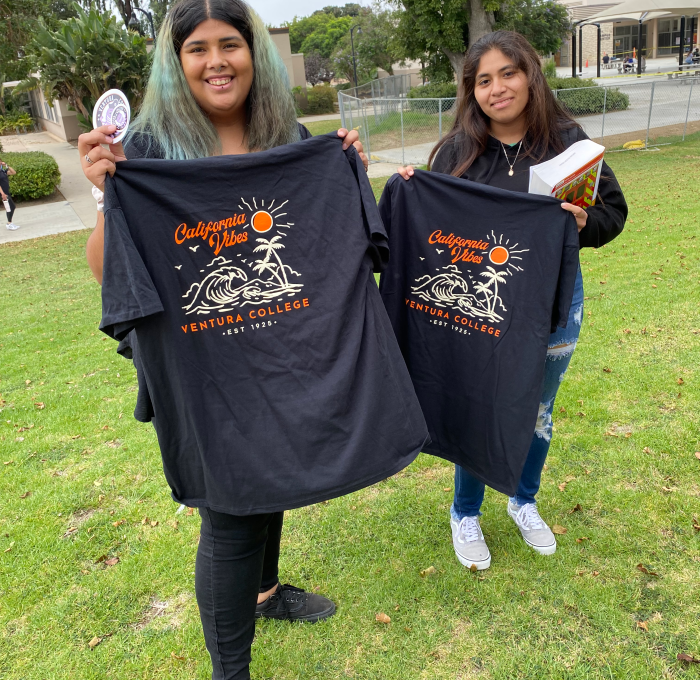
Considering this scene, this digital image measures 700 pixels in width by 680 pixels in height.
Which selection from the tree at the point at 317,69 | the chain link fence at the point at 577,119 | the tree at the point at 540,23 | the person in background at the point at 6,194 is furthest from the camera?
the tree at the point at 317,69

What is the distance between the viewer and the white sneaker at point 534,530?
116 inches

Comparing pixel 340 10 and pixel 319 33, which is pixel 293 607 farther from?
pixel 340 10

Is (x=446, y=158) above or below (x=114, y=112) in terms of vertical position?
below

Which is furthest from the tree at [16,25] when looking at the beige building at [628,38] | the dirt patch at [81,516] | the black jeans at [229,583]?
the beige building at [628,38]

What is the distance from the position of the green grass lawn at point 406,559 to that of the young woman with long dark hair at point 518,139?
2.32 feet

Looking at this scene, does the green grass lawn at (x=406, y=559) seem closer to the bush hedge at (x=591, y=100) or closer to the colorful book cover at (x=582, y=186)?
the colorful book cover at (x=582, y=186)

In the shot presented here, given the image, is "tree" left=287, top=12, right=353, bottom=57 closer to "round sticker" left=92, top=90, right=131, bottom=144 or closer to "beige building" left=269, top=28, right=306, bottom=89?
"beige building" left=269, top=28, right=306, bottom=89

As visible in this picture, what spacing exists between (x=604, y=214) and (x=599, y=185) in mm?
125

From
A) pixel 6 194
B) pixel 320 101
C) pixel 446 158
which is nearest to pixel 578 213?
pixel 446 158

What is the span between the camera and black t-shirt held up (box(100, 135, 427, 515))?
6.23 ft

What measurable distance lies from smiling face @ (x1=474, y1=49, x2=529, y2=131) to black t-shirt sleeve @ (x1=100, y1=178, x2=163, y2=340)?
4.88 feet

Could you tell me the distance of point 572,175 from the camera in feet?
7.36

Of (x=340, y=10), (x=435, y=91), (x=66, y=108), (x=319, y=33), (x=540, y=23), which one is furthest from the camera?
(x=340, y=10)

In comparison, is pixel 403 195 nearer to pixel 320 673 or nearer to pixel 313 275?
pixel 313 275
